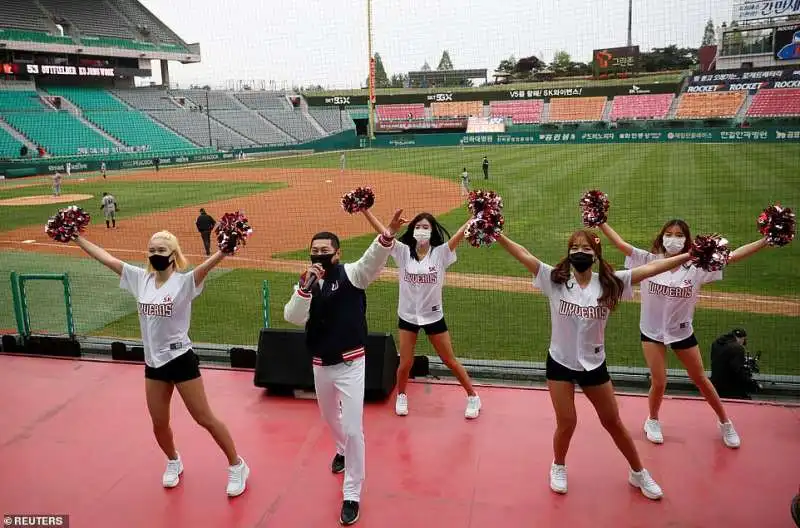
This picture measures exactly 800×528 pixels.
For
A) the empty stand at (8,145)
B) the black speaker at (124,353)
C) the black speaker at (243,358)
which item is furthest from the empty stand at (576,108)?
the black speaker at (124,353)

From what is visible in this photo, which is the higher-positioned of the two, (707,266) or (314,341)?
(707,266)

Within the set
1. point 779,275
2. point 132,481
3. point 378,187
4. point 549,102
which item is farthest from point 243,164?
point 132,481

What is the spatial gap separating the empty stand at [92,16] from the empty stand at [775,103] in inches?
1928

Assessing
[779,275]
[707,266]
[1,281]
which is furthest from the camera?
[1,281]

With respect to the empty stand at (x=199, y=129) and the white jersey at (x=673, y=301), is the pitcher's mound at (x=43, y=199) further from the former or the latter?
the white jersey at (x=673, y=301)

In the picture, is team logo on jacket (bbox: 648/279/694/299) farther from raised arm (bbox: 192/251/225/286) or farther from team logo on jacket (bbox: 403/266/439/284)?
raised arm (bbox: 192/251/225/286)

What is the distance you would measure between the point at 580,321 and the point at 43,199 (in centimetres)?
2535

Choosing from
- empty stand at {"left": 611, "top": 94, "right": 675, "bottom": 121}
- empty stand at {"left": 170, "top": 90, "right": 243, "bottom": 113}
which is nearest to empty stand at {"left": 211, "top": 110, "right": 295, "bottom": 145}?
empty stand at {"left": 170, "top": 90, "right": 243, "bottom": 113}

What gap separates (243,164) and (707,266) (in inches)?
1458

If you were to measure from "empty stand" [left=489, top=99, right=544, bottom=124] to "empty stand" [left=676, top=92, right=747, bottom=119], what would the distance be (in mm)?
9400

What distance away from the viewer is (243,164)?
125 feet

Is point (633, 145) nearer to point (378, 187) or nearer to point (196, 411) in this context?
point (378, 187)

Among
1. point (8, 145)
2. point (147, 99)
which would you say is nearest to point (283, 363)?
point (8, 145)

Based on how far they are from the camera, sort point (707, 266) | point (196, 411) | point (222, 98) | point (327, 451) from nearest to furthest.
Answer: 1. point (707, 266)
2. point (196, 411)
3. point (327, 451)
4. point (222, 98)
